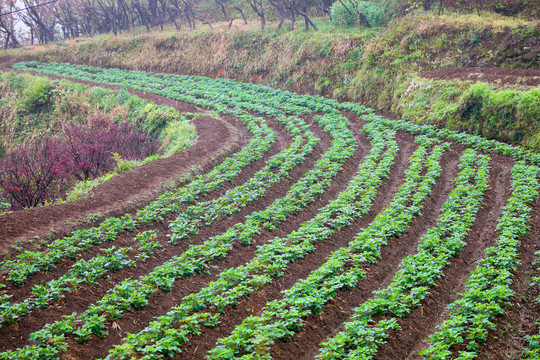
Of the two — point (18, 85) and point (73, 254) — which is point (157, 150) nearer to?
point (73, 254)

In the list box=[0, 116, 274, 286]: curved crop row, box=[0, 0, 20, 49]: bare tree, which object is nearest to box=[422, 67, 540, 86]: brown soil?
box=[0, 116, 274, 286]: curved crop row

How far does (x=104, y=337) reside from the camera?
778 cm

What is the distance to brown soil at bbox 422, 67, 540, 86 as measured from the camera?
2144 cm

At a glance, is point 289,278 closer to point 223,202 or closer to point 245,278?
point 245,278

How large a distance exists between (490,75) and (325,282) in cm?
1883

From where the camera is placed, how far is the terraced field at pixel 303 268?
7.54 metres

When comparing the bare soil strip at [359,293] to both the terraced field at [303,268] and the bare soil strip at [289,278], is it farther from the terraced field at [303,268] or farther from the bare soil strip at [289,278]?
the bare soil strip at [289,278]

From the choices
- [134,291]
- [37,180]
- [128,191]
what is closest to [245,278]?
[134,291]

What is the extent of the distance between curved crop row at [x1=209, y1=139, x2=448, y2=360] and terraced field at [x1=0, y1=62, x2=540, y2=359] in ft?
0.15

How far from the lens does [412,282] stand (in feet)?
30.4

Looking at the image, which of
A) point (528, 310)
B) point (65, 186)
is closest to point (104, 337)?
point (528, 310)

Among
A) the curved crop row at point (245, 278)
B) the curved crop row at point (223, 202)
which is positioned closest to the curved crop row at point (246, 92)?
the curved crop row at point (223, 202)

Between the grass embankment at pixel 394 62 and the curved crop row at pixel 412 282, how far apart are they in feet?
22.9

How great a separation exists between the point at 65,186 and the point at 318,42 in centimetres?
2269
